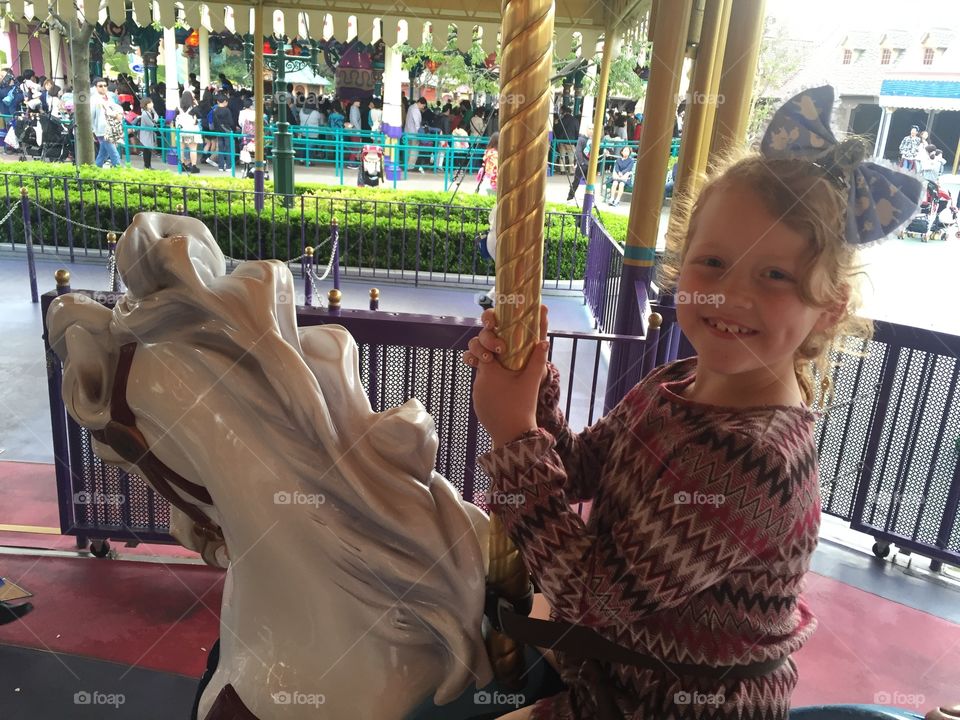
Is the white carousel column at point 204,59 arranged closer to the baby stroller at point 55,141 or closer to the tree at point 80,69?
the baby stroller at point 55,141

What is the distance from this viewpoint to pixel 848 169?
0.99 m

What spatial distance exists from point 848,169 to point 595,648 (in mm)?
743

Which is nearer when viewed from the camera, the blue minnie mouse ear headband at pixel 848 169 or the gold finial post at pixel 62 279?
the blue minnie mouse ear headband at pixel 848 169

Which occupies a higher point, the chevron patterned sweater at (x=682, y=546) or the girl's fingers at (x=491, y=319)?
the girl's fingers at (x=491, y=319)

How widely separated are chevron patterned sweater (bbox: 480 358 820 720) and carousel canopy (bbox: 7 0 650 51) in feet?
28.2

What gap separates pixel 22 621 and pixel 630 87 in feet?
57.3

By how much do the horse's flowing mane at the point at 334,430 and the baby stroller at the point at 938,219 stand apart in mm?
15333

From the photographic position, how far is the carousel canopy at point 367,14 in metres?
8.87

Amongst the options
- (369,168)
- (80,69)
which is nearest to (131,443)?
(80,69)

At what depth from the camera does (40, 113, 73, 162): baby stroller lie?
1535 cm

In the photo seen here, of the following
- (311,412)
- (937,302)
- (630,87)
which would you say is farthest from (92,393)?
(630,87)

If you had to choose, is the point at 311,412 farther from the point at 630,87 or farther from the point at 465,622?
the point at 630,87

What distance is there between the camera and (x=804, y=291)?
94 cm

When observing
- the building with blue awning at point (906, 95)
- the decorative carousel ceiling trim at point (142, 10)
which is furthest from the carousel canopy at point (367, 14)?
the building with blue awning at point (906, 95)
